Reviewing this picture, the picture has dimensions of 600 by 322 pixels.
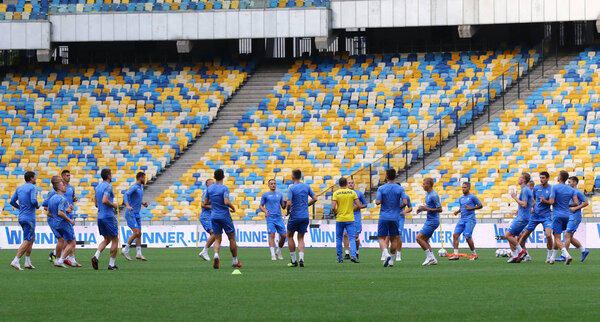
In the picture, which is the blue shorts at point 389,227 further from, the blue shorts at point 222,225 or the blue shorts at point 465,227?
the blue shorts at point 465,227

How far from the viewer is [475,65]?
4466cm

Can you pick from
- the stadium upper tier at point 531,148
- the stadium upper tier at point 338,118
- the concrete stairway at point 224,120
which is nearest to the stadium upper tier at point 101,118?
the concrete stairway at point 224,120

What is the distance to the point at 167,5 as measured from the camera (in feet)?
154

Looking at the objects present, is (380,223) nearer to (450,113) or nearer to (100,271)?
(100,271)

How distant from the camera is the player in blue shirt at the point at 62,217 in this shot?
73.0ft

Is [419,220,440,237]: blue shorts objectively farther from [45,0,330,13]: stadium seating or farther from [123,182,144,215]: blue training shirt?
[45,0,330,13]: stadium seating

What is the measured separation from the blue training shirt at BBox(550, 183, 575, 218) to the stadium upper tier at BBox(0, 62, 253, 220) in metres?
22.0

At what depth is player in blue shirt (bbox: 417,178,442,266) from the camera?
75.4 ft

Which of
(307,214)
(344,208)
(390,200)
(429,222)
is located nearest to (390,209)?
(390,200)

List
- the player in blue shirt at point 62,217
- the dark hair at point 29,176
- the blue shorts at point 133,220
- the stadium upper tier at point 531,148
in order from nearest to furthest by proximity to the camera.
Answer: the dark hair at point 29,176 → the player in blue shirt at point 62,217 → the blue shorts at point 133,220 → the stadium upper tier at point 531,148

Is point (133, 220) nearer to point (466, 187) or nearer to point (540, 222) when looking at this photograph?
point (466, 187)

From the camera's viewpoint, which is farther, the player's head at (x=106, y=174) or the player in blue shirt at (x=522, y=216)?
the player in blue shirt at (x=522, y=216)

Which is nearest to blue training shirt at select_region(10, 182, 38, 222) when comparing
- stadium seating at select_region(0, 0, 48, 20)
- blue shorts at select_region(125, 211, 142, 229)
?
blue shorts at select_region(125, 211, 142, 229)

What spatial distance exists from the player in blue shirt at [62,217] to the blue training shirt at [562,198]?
9.78m
